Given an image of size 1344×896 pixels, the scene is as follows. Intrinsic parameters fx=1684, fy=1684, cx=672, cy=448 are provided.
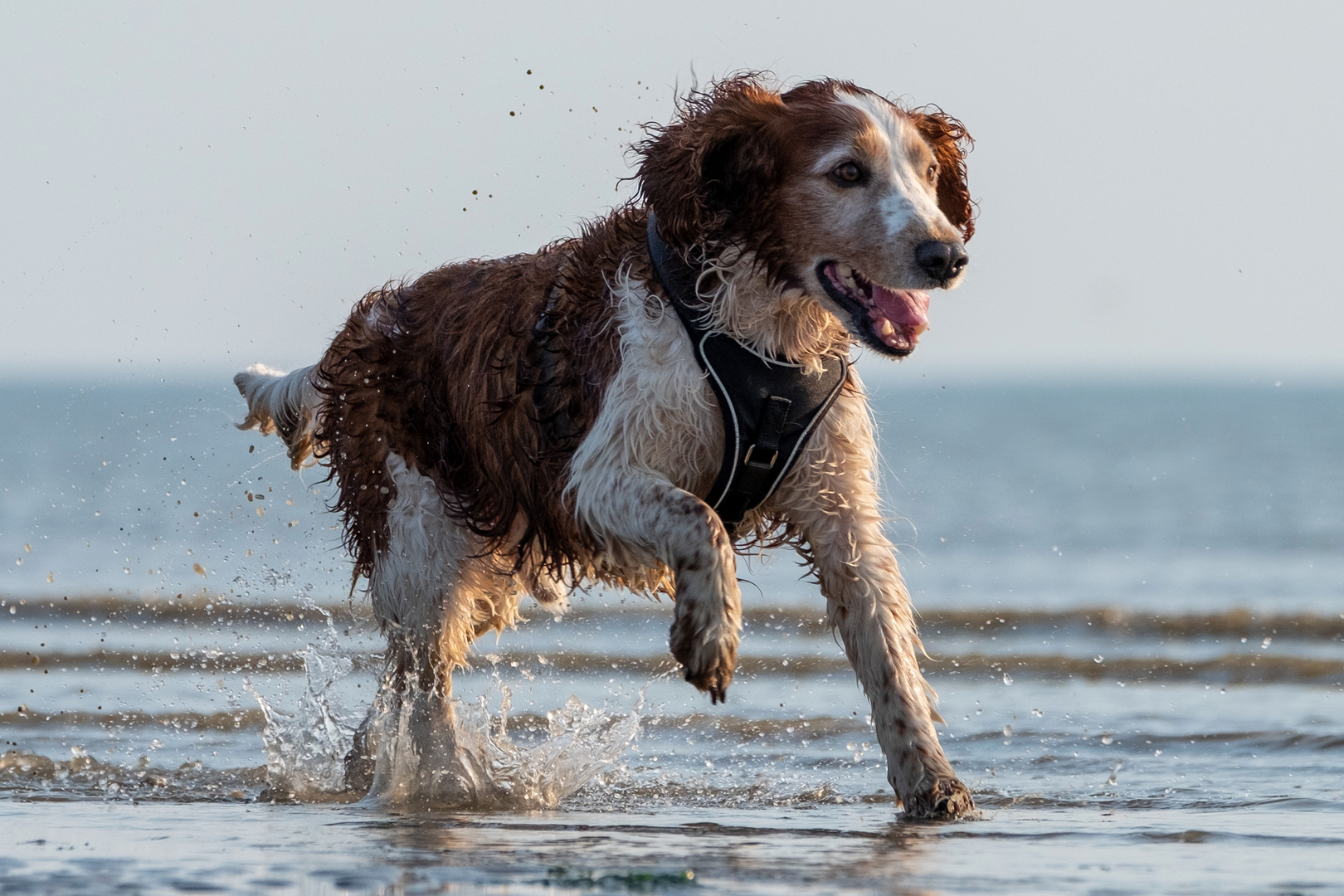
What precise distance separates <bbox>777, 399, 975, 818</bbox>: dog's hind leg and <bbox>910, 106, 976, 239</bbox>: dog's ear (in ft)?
2.27

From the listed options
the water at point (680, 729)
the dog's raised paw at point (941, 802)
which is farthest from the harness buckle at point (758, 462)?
the dog's raised paw at point (941, 802)

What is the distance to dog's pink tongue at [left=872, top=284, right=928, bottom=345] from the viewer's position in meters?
4.74

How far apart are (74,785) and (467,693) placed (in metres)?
2.97

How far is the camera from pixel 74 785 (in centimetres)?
611

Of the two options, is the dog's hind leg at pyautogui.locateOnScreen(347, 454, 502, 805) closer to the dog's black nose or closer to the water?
the water

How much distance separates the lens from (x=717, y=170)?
16.1 feet

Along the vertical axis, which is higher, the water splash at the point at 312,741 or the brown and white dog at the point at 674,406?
the brown and white dog at the point at 674,406

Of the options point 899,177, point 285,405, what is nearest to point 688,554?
point 899,177

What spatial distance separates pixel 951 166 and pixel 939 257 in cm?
79

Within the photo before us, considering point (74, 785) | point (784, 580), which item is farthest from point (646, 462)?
point (784, 580)

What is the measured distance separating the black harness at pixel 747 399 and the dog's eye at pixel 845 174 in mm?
516

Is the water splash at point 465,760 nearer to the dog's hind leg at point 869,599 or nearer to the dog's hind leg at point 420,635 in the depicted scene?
the dog's hind leg at point 420,635

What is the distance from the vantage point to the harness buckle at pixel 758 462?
4898 millimetres

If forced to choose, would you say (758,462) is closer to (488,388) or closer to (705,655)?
(705,655)
